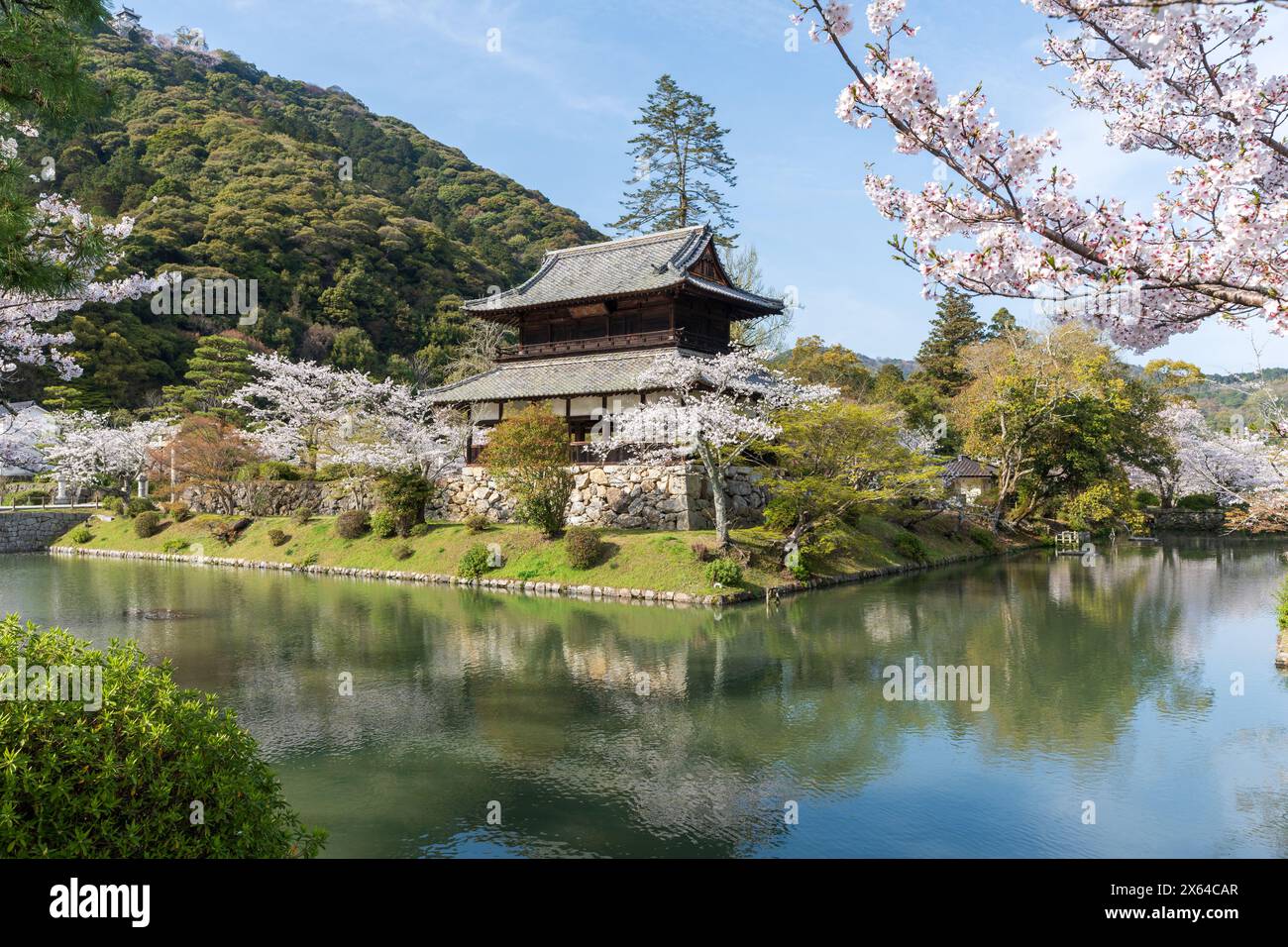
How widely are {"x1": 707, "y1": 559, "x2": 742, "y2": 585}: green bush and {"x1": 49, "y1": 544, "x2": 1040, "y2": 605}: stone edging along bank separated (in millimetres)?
390

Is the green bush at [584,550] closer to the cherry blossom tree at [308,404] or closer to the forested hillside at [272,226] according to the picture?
the cherry blossom tree at [308,404]

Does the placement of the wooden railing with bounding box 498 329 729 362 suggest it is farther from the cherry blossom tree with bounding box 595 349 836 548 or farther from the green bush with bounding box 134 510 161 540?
the green bush with bounding box 134 510 161 540

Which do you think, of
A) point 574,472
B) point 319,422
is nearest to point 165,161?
point 319,422

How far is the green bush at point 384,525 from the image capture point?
2805cm

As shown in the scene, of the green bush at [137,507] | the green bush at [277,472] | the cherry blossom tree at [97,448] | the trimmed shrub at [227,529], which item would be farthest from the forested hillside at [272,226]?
the trimmed shrub at [227,529]

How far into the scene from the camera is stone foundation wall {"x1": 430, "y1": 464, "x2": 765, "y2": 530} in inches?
995

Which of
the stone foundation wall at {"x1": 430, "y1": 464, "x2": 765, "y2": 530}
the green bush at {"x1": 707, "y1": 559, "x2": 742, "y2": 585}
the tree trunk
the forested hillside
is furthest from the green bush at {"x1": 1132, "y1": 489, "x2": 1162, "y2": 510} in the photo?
the forested hillside

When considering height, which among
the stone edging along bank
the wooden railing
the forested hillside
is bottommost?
the stone edging along bank

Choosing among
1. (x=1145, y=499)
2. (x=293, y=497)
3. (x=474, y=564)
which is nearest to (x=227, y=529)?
(x=293, y=497)

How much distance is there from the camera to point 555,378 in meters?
28.2

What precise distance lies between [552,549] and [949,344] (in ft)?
135
